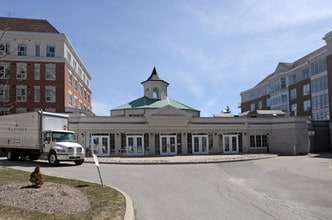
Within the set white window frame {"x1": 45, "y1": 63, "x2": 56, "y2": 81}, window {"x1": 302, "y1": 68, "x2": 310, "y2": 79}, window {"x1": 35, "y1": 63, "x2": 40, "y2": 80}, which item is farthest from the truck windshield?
window {"x1": 302, "y1": 68, "x2": 310, "y2": 79}

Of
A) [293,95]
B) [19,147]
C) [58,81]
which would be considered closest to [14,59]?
[58,81]

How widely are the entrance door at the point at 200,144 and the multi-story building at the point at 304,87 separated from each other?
23.5 metres

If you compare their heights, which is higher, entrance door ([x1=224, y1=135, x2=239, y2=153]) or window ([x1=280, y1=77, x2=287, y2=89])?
window ([x1=280, y1=77, x2=287, y2=89])

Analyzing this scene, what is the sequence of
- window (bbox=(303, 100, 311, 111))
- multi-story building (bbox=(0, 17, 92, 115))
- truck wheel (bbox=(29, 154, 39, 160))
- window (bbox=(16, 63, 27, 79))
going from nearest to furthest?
truck wheel (bbox=(29, 154, 39, 160)) → multi-story building (bbox=(0, 17, 92, 115)) → window (bbox=(16, 63, 27, 79)) → window (bbox=(303, 100, 311, 111))

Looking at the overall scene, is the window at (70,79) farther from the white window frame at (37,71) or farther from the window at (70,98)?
the white window frame at (37,71)

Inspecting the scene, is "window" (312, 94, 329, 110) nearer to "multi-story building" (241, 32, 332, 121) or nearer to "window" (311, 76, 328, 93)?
"multi-story building" (241, 32, 332, 121)

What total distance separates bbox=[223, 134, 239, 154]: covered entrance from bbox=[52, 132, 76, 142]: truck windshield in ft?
70.6

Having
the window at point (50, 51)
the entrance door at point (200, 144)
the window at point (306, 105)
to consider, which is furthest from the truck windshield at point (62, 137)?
the window at point (306, 105)

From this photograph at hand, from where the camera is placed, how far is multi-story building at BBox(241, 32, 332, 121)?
5706cm

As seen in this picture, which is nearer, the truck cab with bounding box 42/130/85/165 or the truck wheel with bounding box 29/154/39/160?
the truck cab with bounding box 42/130/85/165

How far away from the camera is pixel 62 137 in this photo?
2552cm

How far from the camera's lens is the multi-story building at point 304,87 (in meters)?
57.1

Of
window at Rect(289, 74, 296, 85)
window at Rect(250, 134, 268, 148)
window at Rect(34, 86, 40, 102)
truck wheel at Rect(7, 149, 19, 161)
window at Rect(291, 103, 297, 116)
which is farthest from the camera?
window at Rect(289, 74, 296, 85)

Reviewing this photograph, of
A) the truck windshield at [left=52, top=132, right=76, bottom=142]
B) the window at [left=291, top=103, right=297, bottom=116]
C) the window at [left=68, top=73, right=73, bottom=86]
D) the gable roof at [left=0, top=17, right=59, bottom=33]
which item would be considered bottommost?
the truck windshield at [left=52, top=132, right=76, bottom=142]
